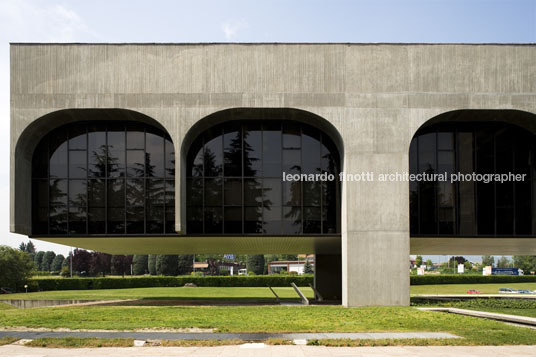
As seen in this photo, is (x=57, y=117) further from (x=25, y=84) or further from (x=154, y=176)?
(x=154, y=176)

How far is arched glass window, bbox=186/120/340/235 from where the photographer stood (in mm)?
22312

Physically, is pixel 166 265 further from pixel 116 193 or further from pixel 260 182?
pixel 260 182

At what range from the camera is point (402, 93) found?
21.4 metres

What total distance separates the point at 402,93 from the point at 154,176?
43.5ft

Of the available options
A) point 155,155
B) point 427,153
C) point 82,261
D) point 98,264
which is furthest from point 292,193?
point 82,261

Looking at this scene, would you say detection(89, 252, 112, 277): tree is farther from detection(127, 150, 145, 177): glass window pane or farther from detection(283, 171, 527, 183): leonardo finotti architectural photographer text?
detection(283, 171, 527, 183): leonardo finotti architectural photographer text

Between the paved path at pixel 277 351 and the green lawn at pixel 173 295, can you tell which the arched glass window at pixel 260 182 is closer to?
the paved path at pixel 277 351

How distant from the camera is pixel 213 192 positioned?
2242 cm

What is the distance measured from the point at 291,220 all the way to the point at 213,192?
4.30 metres

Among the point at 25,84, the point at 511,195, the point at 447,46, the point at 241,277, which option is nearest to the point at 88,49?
the point at 25,84

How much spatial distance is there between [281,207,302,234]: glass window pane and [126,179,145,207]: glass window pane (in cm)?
739

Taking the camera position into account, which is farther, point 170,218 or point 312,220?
point 312,220

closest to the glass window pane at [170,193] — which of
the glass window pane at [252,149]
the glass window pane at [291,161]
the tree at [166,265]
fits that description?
the glass window pane at [252,149]

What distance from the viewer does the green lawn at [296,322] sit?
13414 millimetres
